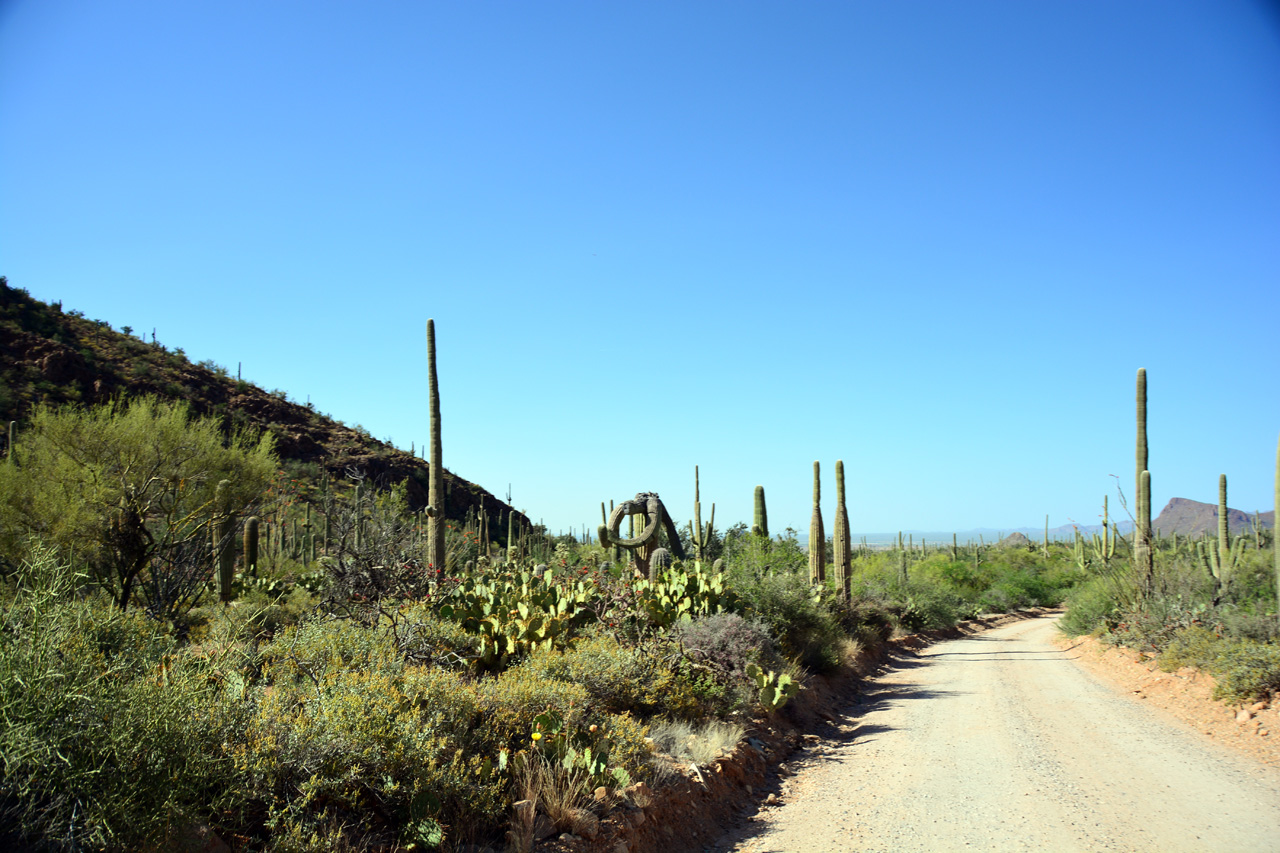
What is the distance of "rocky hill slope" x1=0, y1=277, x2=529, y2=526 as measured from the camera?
35.4 m

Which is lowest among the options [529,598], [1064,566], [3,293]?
[1064,566]

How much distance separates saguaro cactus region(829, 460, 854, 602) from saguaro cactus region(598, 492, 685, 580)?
5.40m

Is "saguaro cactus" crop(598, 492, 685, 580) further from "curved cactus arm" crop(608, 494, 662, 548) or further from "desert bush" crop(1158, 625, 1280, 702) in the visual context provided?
"desert bush" crop(1158, 625, 1280, 702)

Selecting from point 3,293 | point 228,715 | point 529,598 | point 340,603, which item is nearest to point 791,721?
point 529,598

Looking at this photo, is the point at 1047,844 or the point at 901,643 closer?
the point at 1047,844

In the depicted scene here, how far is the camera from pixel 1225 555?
16156 millimetres

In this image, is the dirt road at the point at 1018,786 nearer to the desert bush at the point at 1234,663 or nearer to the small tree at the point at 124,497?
the desert bush at the point at 1234,663

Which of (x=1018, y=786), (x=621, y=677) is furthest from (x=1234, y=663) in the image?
(x=621, y=677)

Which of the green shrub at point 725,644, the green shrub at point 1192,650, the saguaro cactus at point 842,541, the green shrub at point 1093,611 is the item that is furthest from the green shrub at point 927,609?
the green shrub at point 725,644

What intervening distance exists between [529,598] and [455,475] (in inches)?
2003

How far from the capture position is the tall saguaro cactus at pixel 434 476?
53.1ft

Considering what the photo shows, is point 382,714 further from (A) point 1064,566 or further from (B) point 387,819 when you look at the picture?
(A) point 1064,566

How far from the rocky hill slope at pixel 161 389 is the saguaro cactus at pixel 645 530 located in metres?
17.2

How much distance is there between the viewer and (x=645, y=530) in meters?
15.8
